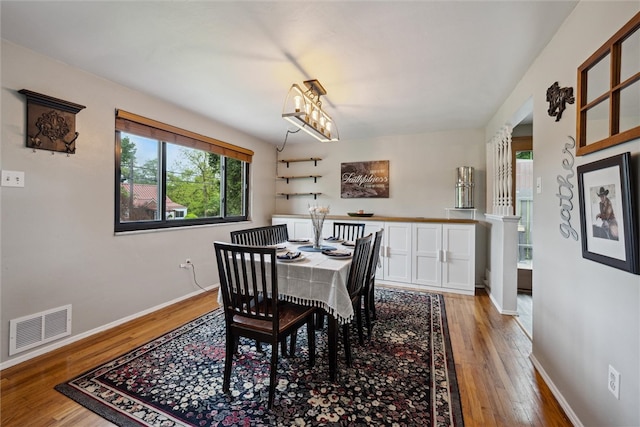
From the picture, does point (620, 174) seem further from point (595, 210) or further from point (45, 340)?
point (45, 340)

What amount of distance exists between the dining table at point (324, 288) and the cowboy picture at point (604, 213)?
1.36m

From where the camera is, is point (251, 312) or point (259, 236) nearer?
point (251, 312)

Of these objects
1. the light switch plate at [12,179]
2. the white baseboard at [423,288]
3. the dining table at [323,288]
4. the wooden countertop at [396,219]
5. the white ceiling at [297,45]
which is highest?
the white ceiling at [297,45]

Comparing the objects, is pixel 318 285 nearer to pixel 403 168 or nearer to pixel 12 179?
pixel 12 179

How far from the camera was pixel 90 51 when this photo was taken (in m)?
2.13

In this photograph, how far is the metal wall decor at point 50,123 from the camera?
211 centimetres

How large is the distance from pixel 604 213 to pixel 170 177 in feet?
12.5

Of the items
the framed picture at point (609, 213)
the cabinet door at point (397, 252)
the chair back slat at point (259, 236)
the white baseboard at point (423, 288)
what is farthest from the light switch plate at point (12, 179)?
the white baseboard at point (423, 288)

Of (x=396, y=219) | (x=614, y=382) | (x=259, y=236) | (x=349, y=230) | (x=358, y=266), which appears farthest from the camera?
(x=396, y=219)

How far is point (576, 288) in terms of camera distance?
158cm

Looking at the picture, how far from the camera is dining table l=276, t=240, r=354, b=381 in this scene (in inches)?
72.8

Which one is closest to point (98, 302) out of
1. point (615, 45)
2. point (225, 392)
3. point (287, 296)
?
point (225, 392)

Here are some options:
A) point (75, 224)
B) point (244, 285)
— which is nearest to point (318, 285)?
point (244, 285)

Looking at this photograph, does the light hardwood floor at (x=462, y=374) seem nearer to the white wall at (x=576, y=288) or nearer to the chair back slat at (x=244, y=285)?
the white wall at (x=576, y=288)
